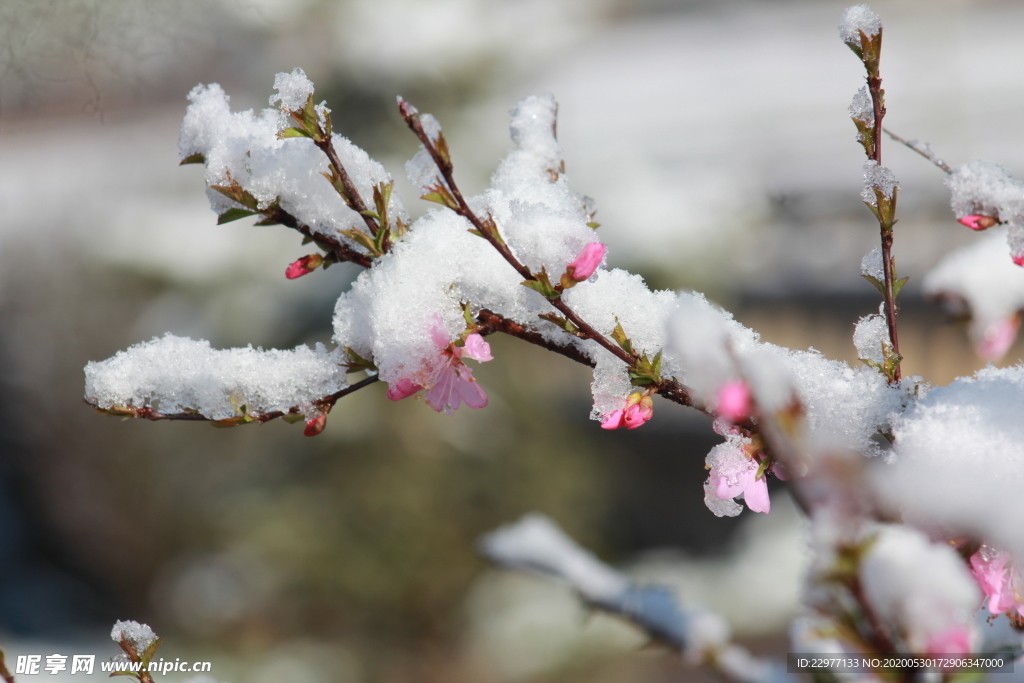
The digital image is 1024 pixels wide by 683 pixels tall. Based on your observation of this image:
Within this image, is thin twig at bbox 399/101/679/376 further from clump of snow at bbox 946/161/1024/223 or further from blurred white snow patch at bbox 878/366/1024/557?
clump of snow at bbox 946/161/1024/223

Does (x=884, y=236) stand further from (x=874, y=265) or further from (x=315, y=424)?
(x=315, y=424)

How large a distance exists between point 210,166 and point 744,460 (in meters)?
0.57

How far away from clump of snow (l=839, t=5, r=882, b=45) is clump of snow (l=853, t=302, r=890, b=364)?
9.8 inches

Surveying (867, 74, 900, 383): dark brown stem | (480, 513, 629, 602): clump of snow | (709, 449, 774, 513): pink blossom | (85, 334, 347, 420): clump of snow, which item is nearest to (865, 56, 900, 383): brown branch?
(867, 74, 900, 383): dark brown stem

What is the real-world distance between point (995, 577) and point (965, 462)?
0.36ft

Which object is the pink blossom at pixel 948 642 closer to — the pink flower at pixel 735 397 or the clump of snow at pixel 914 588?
the clump of snow at pixel 914 588

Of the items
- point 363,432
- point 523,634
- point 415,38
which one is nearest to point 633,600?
point 363,432

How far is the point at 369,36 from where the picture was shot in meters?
3.22

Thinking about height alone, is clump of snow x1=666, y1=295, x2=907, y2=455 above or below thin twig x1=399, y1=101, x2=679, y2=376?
below

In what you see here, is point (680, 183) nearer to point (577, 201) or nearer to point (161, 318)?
point (161, 318)

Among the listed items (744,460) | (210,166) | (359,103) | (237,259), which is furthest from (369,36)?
(744,460)

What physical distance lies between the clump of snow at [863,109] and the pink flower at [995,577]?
1.21ft

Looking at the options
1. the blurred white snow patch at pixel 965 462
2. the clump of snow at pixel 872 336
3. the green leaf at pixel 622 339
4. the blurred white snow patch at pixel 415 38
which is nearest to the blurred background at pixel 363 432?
the blurred white snow patch at pixel 415 38

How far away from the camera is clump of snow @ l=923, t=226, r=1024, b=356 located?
3.13ft
